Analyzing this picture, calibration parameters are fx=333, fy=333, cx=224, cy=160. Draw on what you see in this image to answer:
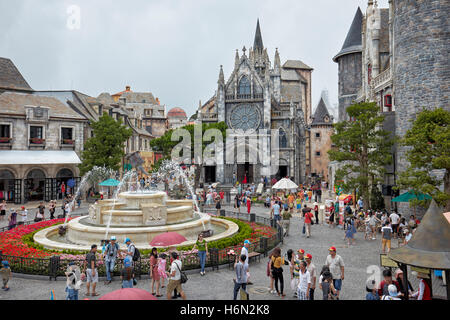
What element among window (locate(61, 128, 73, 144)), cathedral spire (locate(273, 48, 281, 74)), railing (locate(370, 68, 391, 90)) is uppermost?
cathedral spire (locate(273, 48, 281, 74))

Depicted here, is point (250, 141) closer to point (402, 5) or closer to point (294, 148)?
point (294, 148)

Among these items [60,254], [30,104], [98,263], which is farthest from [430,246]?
[30,104]

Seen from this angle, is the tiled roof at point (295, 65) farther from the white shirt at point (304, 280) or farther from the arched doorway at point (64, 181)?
the white shirt at point (304, 280)

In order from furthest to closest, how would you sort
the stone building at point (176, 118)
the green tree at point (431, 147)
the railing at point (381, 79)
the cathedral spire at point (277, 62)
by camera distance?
the stone building at point (176, 118), the cathedral spire at point (277, 62), the railing at point (381, 79), the green tree at point (431, 147)

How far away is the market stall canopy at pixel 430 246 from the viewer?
258 inches

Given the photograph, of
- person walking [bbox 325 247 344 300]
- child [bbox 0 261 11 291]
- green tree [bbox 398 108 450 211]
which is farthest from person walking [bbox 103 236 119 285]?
green tree [bbox 398 108 450 211]

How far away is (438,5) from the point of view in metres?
20.1

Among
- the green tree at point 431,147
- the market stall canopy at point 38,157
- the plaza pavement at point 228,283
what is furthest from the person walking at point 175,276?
the market stall canopy at point 38,157

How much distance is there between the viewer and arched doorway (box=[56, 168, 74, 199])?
110 feet

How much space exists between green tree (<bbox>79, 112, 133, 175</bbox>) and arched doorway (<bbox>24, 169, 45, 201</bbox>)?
4319 millimetres

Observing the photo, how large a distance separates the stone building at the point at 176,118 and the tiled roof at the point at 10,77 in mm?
58103

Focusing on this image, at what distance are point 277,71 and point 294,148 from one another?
51.5 ft

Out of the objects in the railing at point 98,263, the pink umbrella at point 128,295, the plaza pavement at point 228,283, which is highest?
the pink umbrella at point 128,295

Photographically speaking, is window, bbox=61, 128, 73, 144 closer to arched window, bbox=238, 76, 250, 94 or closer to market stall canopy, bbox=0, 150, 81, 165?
market stall canopy, bbox=0, 150, 81, 165
